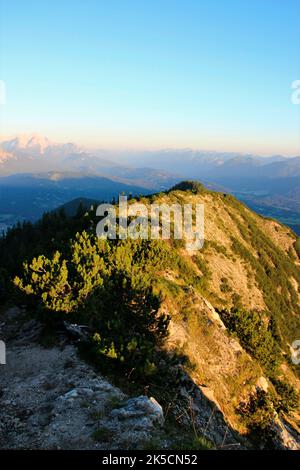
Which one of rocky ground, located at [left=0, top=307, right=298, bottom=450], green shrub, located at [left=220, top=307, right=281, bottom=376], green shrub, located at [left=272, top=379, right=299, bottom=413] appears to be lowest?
green shrub, located at [left=272, top=379, right=299, bottom=413]

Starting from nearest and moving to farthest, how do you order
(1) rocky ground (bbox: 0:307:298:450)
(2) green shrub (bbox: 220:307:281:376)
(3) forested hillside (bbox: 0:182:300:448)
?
(1) rocky ground (bbox: 0:307:298:450)
(3) forested hillside (bbox: 0:182:300:448)
(2) green shrub (bbox: 220:307:281:376)

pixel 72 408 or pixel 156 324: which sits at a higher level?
pixel 72 408

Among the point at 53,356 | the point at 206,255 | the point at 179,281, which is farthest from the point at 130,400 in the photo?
the point at 206,255

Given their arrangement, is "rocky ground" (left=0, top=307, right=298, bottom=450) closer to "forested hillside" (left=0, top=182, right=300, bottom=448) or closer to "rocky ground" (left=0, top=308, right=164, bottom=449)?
"rocky ground" (left=0, top=308, right=164, bottom=449)

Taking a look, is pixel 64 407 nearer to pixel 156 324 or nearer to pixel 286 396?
pixel 156 324

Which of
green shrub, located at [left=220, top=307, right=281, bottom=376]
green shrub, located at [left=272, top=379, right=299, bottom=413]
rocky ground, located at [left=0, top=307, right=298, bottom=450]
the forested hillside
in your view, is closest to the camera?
rocky ground, located at [left=0, top=307, right=298, bottom=450]

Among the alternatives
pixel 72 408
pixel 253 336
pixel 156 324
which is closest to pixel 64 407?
pixel 72 408

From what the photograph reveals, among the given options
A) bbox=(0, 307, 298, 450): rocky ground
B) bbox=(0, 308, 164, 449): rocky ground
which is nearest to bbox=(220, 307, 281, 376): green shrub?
→ bbox=(0, 307, 298, 450): rocky ground

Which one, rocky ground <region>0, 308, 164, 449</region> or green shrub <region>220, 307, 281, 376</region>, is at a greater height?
rocky ground <region>0, 308, 164, 449</region>

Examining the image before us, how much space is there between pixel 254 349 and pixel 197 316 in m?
9.52

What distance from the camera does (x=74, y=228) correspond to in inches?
1666

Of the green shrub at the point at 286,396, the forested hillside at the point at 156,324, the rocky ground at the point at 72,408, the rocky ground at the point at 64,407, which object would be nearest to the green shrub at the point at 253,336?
the forested hillside at the point at 156,324

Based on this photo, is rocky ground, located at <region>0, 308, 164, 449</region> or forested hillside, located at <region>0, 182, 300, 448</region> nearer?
rocky ground, located at <region>0, 308, 164, 449</region>

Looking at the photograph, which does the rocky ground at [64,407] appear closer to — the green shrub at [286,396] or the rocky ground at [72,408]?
the rocky ground at [72,408]
